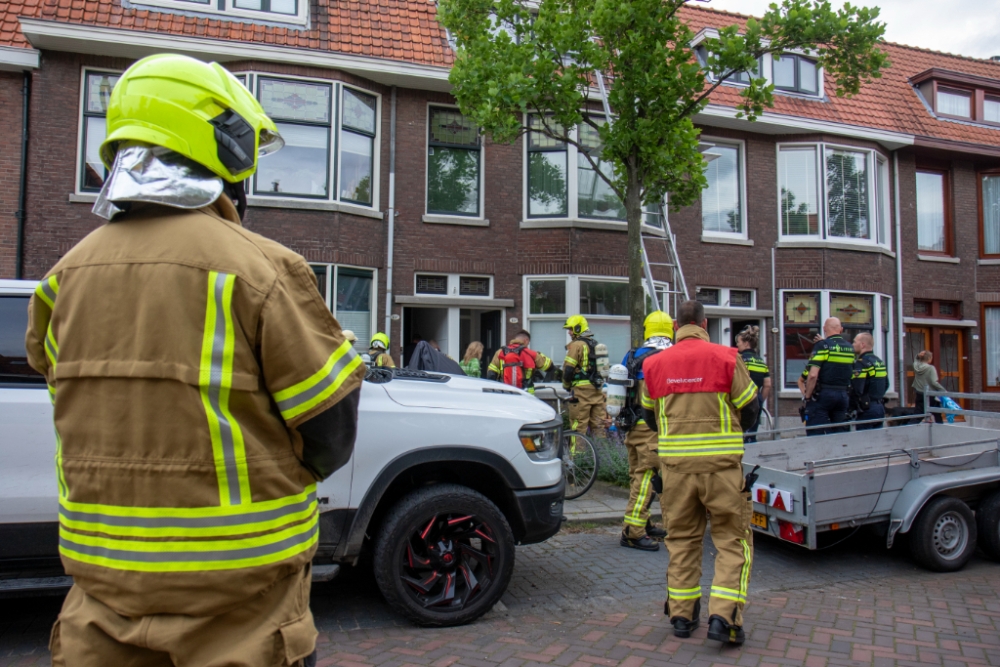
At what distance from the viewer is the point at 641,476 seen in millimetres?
5988

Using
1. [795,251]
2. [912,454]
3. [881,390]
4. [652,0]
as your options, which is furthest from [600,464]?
[795,251]

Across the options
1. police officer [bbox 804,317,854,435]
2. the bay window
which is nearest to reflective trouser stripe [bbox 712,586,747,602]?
police officer [bbox 804,317,854,435]

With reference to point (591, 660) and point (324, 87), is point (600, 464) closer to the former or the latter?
point (591, 660)

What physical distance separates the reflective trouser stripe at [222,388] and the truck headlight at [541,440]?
9.73 ft

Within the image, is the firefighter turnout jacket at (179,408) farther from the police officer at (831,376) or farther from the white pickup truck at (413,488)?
the police officer at (831,376)

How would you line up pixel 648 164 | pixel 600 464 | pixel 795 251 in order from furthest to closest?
pixel 795 251 < pixel 648 164 < pixel 600 464

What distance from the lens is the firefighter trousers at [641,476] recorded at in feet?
19.5

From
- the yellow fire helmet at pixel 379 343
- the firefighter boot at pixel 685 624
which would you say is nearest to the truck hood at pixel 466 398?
the firefighter boot at pixel 685 624

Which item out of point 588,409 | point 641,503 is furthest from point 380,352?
→ point 641,503

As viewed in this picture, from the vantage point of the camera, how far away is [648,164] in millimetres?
10023

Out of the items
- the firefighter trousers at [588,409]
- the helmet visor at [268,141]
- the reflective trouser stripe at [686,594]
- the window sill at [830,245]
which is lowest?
the reflective trouser stripe at [686,594]

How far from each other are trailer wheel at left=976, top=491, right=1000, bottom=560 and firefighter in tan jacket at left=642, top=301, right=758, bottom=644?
2.89 meters

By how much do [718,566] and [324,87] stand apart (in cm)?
1036

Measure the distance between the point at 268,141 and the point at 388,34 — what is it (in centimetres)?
1174
